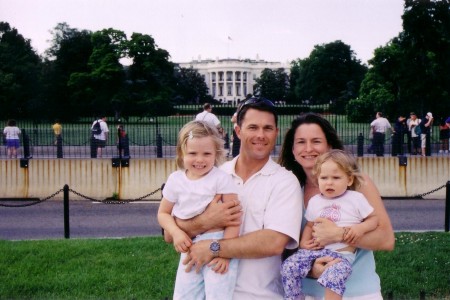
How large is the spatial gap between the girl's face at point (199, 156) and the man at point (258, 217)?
0.46 feet

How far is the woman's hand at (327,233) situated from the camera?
3.53 metres

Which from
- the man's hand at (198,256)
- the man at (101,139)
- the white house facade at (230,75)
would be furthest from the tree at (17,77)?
the white house facade at (230,75)

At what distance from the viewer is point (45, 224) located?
1320 centimetres

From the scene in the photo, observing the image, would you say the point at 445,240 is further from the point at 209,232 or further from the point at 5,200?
the point at 5,200

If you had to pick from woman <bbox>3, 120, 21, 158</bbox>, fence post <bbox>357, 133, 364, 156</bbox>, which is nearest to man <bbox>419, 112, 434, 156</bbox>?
fence post <bbox>357, 133, 364, 156</bbox>

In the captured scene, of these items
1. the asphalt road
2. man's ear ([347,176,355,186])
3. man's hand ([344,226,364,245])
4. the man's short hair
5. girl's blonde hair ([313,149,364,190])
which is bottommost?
the asphalt road

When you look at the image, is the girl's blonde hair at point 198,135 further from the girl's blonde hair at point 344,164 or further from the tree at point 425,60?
the tree at point 425,60

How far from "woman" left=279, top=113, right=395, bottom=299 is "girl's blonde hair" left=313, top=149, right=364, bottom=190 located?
0.05m

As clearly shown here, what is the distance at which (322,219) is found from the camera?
3562 millimetres

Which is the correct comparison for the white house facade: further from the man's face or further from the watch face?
the watch face

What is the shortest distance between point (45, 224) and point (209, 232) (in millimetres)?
10314

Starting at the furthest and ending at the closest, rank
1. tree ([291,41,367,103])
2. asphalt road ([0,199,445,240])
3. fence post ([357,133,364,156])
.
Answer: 1. tree ([291,41,367,103])
2. fence post ([357,133,364,156])
3. asphalt road ([0,199,445,240])

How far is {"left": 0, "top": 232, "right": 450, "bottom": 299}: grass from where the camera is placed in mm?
7531

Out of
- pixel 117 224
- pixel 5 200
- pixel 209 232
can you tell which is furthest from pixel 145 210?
pixel 209 232
